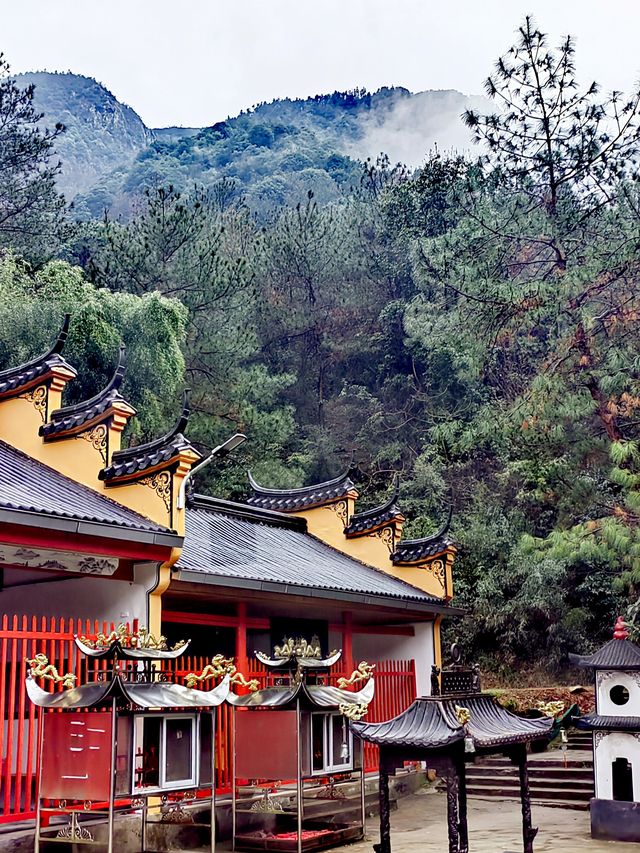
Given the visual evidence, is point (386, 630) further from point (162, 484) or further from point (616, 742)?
point (162, 484)

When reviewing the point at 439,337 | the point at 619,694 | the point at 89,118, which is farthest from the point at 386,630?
the point at 89,118

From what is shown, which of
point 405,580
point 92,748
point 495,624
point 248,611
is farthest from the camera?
point 495,624

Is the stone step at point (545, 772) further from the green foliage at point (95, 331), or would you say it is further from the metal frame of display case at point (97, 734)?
the green foliage at point (95, 331)

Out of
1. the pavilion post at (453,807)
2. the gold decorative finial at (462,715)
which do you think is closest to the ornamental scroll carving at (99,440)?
the gold decorative finial at (462,715)

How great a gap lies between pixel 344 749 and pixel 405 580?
654 centimetres

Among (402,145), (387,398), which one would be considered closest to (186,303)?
(387,398)

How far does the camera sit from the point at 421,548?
671 inches

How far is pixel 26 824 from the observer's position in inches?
352

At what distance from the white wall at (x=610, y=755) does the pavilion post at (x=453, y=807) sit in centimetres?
445

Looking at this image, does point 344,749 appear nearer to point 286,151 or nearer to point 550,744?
point 550,744

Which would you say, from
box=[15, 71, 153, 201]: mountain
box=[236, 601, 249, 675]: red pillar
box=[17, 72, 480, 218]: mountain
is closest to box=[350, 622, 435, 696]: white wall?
box=[236, 601, 249, 675]: red pillar

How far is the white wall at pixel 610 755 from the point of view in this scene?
10820 millimetres

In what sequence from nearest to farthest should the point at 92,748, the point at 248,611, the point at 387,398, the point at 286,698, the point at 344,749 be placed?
the point at 92,748 → the point at 286,698 → the point at 344,749 → the point at 248,611 → the point at 387,398

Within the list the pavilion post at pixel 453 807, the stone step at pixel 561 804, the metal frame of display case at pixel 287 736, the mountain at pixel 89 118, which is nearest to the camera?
the pavilion post at pixel 453 807
